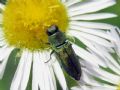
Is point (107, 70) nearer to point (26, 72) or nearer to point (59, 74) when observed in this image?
point (59, 74)

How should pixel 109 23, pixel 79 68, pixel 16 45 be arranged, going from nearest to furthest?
1. pixel 79 68
2. pixel 16 45
3. pixel 109 23

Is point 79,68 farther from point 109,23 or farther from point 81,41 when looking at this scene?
point 109,23

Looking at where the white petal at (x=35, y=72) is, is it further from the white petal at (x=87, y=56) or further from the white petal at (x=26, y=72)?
the white petal at (x=87, y=56)

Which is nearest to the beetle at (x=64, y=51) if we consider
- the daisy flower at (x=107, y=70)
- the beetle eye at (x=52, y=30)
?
the beetle eye at (x=52, y=30)

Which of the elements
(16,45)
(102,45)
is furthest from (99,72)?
(16,45)

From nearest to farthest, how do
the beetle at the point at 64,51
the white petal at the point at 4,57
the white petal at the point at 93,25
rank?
the beetle at the point at 64,51
the white petal at the point at 4,57
the white petal at the point at 93,25

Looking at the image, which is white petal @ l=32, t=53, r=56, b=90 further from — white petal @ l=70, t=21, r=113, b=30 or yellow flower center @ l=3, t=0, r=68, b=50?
white petal @ l=70, t=21, r=113, b=30

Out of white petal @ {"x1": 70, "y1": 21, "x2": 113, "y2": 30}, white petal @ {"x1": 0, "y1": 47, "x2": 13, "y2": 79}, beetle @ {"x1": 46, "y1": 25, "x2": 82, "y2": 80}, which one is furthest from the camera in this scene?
white petal @ {"x1": 70, "y1": 21, "x2": 113, "y2": 30}

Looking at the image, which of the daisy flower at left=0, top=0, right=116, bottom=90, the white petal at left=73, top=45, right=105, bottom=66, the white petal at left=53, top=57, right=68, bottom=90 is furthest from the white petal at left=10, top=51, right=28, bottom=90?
the white petal at left=73, top=45, right=105, bottom=66
